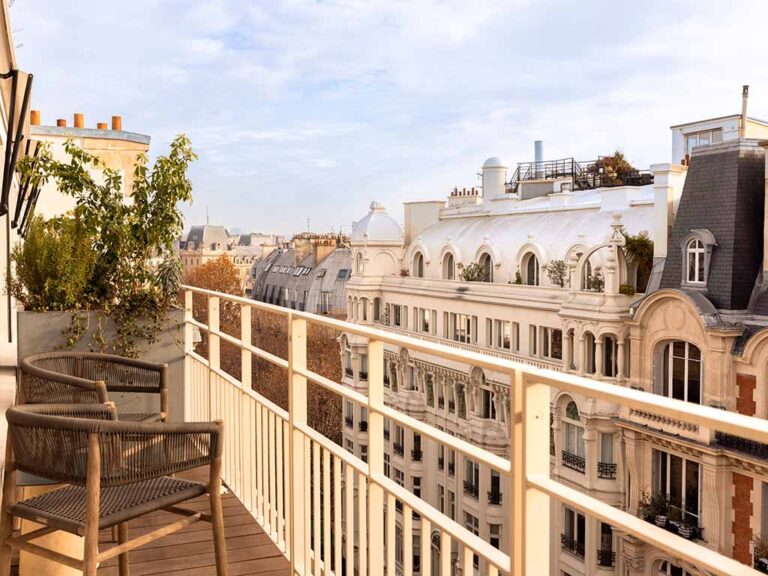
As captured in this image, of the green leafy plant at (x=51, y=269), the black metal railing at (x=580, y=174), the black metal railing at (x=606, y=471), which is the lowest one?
the black metal railing at (x=606, y=471)

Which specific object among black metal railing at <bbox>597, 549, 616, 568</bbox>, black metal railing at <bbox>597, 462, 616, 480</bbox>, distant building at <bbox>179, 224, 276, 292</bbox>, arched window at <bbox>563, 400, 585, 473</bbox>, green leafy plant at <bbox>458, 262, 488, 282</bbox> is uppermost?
distant building at <bbox>179, 224, 276, 292</bbox>

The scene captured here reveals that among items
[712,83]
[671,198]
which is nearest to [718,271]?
[671,198]

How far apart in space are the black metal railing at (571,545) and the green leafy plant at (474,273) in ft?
31.3

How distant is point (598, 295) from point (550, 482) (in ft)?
71.2

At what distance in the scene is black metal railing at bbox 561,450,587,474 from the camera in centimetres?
2355

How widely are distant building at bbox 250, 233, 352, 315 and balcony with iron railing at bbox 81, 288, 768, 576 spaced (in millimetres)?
44666

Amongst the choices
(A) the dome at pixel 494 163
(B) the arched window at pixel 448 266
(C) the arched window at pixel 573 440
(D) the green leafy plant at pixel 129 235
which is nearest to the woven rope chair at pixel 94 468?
(D) the green leafy plant at pixel 129 235

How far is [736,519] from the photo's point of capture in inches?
728

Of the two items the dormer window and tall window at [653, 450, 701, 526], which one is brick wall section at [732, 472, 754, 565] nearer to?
tall window at [653, 450, 701, 526]

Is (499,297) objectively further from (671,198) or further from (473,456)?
(473,456)

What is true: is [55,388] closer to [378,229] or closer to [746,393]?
[746,393]

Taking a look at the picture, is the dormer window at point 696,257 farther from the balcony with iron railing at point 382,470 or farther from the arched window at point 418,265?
the balcony with iron railing at point 382,470

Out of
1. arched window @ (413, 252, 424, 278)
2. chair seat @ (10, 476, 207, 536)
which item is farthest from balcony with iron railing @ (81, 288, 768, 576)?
arched window @ (413, 252, 424, 278)

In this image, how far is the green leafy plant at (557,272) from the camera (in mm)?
24344
